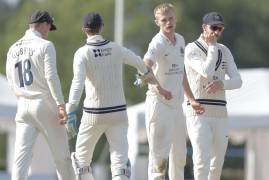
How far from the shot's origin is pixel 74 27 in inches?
2574

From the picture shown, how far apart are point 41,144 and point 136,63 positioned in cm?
1488

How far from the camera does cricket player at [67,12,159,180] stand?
50.3ft

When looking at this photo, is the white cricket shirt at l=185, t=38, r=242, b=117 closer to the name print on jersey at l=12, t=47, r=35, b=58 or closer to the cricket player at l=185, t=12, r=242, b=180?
the cricket player at l=185, t=12, r=242, b=180

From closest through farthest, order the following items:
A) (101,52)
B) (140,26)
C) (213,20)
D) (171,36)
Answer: (101,52), (213,20), (171,36), (140,26)

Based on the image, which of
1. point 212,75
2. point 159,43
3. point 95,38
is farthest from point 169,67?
point 95,38

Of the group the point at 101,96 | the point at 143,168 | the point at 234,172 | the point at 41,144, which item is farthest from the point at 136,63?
the point at 234,172

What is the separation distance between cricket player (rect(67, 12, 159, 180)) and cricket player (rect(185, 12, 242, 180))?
86 centimetres

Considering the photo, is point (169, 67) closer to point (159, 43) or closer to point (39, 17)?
point (159, 43)

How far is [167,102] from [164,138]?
19.2 inches

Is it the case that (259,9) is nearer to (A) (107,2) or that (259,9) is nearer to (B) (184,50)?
(A) (107,2)

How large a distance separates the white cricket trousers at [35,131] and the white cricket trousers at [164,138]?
1257 millimetres

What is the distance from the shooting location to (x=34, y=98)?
15.5 m

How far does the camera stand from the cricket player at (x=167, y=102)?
1611 cm

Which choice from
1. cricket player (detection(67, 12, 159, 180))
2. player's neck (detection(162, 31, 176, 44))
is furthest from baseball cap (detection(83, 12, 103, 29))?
player's neck (detection(162, 31, 176, 44))
